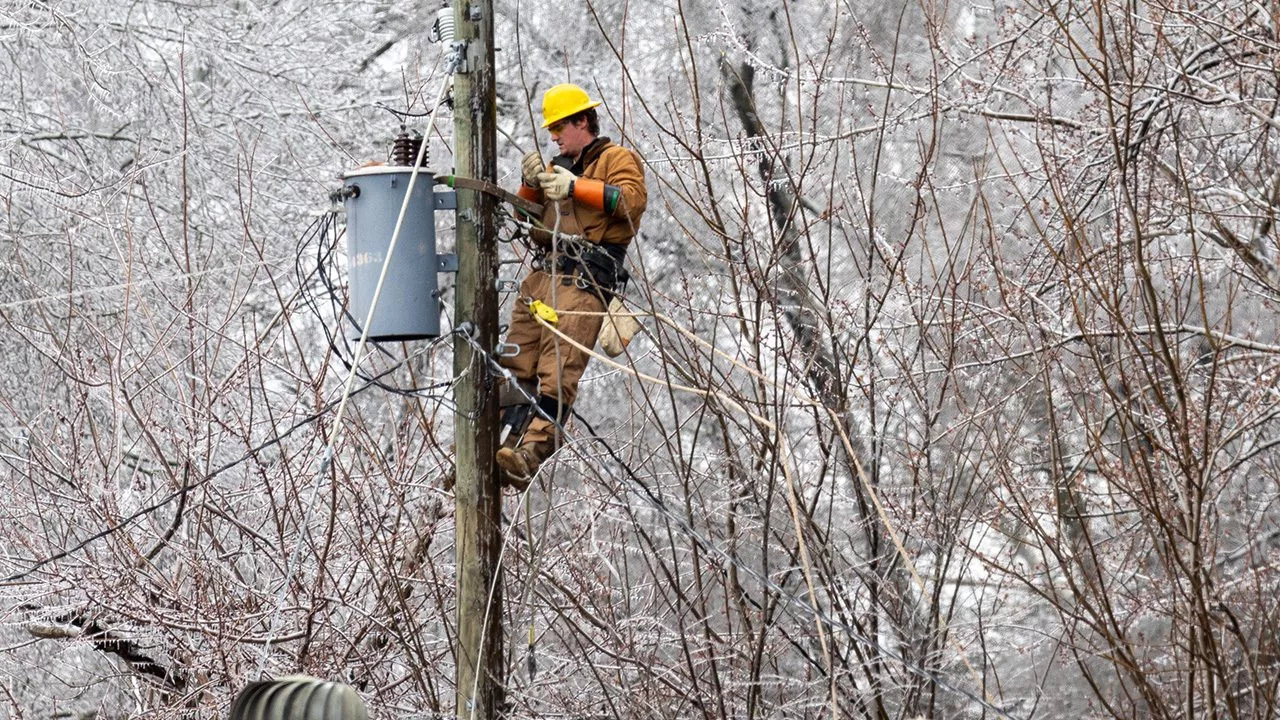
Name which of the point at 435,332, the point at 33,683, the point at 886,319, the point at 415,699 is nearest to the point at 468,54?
the point at 435,332

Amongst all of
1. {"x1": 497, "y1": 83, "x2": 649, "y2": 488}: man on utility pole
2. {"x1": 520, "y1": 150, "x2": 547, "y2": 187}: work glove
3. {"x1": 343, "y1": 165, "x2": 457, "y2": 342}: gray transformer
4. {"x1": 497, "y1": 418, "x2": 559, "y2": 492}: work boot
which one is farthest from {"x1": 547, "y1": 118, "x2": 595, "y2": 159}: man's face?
{"x1": 497, "y1": 418, "x2": 559, "y2": 492}: work boot

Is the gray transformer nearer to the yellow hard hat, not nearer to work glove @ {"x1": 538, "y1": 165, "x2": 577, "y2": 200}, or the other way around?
work glove @ {"x1": 538, "y1": 165, "x2": 577, "y2": 200}

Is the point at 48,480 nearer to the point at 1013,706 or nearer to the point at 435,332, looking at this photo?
the point at 435,332

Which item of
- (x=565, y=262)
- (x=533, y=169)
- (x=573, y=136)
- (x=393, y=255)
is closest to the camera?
(x=393, y=255)

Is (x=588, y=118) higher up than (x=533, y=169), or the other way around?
(x=588, y=118)

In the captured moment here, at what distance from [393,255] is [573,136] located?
1.02 meters

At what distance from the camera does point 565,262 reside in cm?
718

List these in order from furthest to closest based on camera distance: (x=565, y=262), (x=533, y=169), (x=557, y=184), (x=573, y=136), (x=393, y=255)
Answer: (x=573, y=136) < (x=565, y=262) < (x=533, y=169) < (x=557, y=184) < (x=393, y=255)

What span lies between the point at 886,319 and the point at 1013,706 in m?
3.03

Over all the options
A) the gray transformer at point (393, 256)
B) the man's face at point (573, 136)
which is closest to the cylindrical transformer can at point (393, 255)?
the gray transformer at point (393, 256)

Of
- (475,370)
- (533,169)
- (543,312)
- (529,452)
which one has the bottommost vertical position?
(529,452)

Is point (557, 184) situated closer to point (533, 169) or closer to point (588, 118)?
point (533, 169)

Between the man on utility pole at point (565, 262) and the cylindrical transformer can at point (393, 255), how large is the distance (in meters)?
0.43

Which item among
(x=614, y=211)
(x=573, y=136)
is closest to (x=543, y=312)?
(x=614, y=211)
